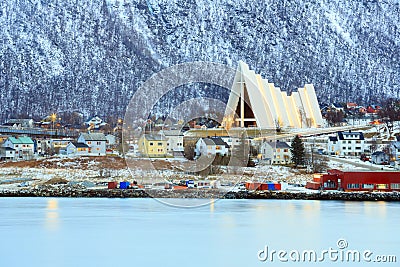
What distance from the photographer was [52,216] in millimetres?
18672

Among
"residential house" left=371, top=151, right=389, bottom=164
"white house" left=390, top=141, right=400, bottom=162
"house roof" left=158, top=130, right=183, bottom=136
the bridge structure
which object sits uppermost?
the bridge structure

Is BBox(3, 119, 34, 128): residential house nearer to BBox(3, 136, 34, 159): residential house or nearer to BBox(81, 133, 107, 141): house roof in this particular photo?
BBox(3, 136, 34, 159): residential house

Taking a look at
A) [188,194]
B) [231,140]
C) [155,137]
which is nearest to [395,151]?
[231,140]

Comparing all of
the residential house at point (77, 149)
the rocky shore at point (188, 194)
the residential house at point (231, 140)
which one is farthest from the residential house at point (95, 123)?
the rocky shore at point (188, 194)

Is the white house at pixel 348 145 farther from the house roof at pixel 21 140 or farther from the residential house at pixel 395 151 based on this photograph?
the house roof at pixel 21 140

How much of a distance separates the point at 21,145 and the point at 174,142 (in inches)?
228

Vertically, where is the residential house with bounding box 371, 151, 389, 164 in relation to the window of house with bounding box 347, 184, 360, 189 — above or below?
above

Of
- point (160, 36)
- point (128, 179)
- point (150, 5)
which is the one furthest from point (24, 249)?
point (150, 5)

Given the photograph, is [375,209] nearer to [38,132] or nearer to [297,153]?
[297,153]

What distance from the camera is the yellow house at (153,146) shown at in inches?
1088

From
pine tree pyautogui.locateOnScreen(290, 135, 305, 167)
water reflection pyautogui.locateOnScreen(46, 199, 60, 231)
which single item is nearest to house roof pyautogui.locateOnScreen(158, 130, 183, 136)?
pine tree pyautogui.locateOnScreen(290, 135, 305, 167)

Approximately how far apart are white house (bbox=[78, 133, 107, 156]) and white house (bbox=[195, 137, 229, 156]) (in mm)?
3645

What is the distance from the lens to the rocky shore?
22438 millimetres

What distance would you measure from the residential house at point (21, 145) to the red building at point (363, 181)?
11.3 meters
